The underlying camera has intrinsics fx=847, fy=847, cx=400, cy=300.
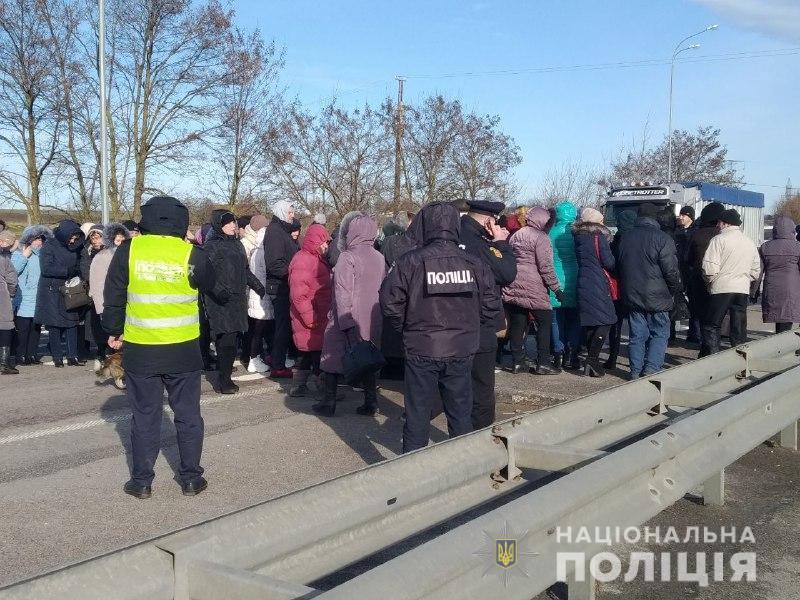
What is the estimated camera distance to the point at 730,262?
32.3 ft

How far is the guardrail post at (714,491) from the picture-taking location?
539 centimetres

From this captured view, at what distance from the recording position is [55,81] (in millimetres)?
27062

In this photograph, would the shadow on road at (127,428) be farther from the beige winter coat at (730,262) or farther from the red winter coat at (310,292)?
the beige winter coat at (730,262)

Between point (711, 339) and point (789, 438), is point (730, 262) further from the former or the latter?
point (789, 438)

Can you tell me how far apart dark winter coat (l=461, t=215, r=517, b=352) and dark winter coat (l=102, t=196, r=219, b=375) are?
1.85 m

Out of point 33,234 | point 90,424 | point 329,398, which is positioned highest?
point 33,234

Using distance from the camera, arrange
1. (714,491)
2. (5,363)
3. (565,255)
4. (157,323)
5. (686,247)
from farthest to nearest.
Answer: (686,247)
(5,363)
(565,255)
(157,323)
(714,491)

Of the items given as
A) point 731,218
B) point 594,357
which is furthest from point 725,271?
point 594,357

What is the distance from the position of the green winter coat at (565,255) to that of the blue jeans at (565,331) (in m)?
0.23

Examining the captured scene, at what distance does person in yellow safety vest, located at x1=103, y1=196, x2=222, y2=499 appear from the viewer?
552 cm

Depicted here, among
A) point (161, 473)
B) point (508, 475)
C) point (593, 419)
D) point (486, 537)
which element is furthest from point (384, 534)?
point (161, 473)

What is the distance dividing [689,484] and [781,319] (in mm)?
7300

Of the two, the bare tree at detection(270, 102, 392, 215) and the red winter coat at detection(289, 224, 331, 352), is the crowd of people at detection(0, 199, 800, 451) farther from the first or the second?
the bare tree at detection(270, 102, 392, 215)

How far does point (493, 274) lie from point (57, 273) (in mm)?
7175
